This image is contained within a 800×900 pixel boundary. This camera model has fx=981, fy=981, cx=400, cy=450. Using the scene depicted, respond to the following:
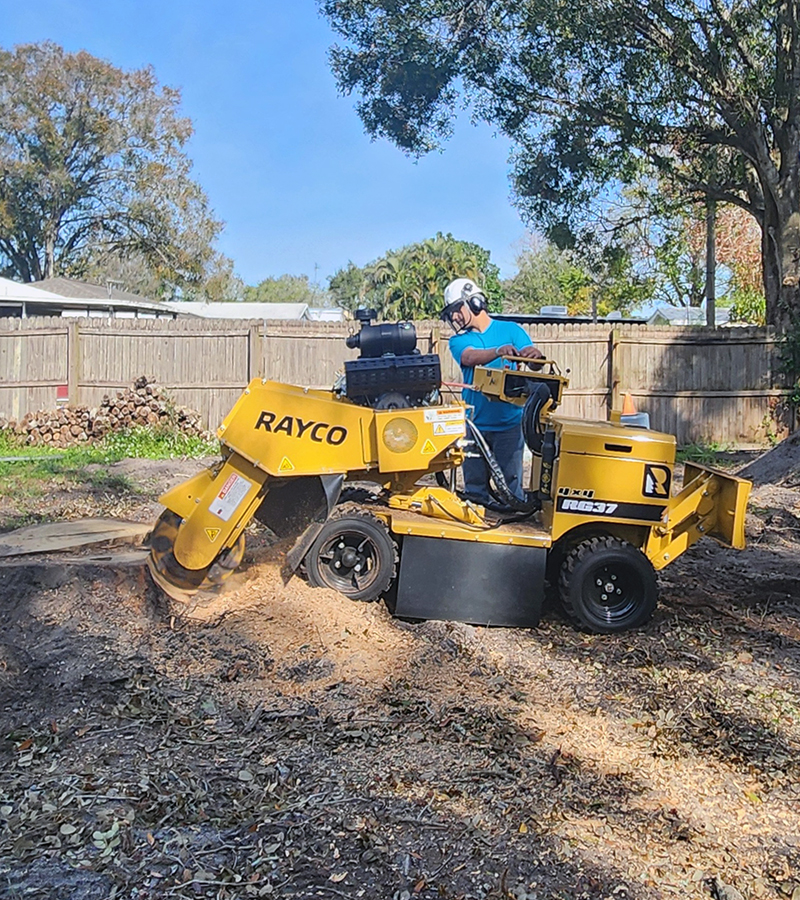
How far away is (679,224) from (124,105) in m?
24.3

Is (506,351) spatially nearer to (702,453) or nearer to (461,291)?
(461,291)

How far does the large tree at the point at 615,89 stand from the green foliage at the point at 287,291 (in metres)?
68.9

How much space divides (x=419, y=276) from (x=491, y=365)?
106 ft

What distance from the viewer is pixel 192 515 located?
505 cm

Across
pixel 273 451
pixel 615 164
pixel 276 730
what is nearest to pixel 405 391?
pixel 273 451

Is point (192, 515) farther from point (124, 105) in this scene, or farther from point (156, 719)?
point (124, 105)

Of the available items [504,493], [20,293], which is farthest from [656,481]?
[20,293]

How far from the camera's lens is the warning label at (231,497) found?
5020mm

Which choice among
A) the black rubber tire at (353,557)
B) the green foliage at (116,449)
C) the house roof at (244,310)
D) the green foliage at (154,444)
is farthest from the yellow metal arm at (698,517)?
the house roof at (244,310)

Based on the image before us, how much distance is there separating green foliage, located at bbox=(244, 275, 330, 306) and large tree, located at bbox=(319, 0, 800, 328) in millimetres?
68854

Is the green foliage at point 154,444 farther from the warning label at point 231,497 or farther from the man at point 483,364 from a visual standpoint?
the warning label at point 231,497

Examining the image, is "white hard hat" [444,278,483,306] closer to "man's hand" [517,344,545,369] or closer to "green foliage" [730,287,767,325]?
"man's hand" [517,344,545,369]

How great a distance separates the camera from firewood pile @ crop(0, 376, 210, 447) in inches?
571

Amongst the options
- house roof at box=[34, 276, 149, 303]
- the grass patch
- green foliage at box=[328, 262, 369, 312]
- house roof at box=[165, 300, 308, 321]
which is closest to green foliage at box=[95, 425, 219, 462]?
the grass patch
